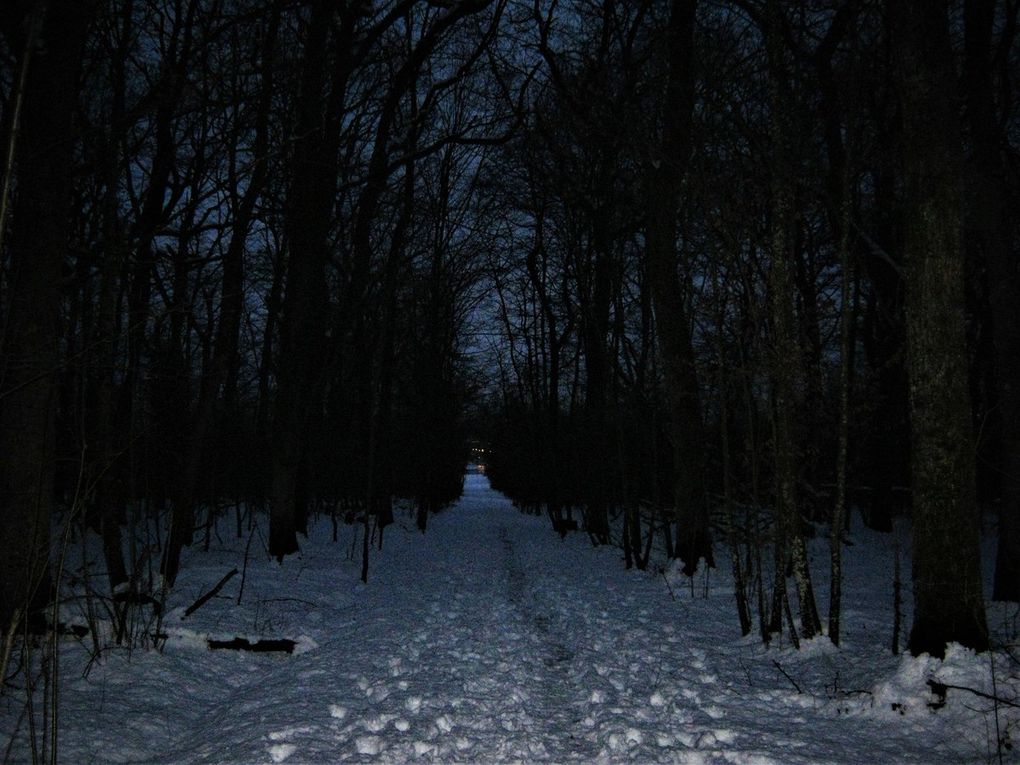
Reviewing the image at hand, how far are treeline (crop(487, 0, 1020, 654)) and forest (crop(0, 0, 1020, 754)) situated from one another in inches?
1.9

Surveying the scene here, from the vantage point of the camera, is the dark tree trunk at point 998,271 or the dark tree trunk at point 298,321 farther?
the dark tree trunk at point 298,321

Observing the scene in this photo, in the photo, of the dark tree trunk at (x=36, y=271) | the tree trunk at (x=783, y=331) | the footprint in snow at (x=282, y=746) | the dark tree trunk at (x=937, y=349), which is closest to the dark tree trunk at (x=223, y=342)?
the dark tree trunk at (x=36, y=271)

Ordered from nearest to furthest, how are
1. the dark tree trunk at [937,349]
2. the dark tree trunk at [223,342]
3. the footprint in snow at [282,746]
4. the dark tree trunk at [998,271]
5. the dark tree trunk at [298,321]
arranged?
the footprint in snow at [282,746] → the dark tree trunk at [937,349] → the dark tree trunk at [223,342] → the dark tree trunk at [998,271] → the dark tree trunk at [298,321]

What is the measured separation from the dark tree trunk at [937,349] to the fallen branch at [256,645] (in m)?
5.90

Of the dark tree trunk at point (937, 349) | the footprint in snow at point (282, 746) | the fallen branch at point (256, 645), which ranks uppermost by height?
the dark tree trunk at point (937, 349)

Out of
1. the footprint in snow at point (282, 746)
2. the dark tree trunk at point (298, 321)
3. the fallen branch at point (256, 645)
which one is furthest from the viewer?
the dark tree trunk at point (298, 321)

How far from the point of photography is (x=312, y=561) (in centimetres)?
1412

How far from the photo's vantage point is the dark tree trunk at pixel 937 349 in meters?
5.36

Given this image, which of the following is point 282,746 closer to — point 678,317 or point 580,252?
point 678,317

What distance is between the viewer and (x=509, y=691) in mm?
5672

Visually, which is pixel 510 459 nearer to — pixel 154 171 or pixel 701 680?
pixel 154 171

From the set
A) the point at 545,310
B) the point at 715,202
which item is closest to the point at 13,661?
the point at 715,202

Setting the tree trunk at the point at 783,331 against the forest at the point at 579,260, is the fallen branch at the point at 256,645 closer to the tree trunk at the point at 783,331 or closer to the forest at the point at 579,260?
the forest at the point at 579,260

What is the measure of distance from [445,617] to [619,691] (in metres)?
3.73
